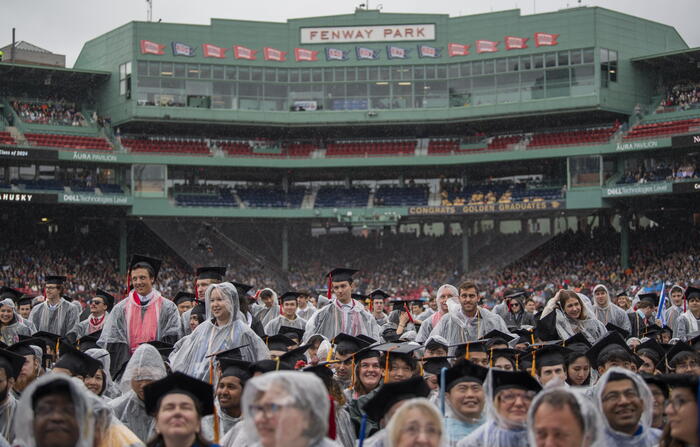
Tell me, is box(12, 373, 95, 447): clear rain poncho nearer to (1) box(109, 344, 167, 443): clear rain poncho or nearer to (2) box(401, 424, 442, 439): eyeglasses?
(2) box(401, 424, 442, 439): eyeglasses

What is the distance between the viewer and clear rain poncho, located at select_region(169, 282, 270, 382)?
8820 mm

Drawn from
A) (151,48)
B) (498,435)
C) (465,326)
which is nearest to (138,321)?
(465,326)

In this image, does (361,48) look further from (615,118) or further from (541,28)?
(615,118)

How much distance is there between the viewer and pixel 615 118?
4544cm

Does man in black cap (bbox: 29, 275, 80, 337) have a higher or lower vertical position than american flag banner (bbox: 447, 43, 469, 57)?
lower

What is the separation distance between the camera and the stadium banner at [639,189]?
39.8 metres

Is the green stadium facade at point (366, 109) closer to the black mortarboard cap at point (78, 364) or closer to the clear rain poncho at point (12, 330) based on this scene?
the clear rain poncho at point (12, 330)

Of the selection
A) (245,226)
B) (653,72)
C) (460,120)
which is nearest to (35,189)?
(245,226)

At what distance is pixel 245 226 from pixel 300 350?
40.0 m

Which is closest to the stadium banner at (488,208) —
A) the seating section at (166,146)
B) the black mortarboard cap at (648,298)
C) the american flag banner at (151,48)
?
the seating section at (166,146)

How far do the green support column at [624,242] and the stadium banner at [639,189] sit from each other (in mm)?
2439

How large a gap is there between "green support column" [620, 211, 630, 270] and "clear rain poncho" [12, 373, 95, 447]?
39.5 metres

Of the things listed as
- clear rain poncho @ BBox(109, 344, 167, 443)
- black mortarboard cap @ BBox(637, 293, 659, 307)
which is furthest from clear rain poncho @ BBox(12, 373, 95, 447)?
black mortarboard cap @ BBox(637, 293, 659, 307)

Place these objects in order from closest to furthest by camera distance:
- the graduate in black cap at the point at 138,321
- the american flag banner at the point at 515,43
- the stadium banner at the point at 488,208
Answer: the graduate in black cap at the point at 138,321 → the stadium banner at the point at 488,208 → the american flag banner at the point at 515,43
